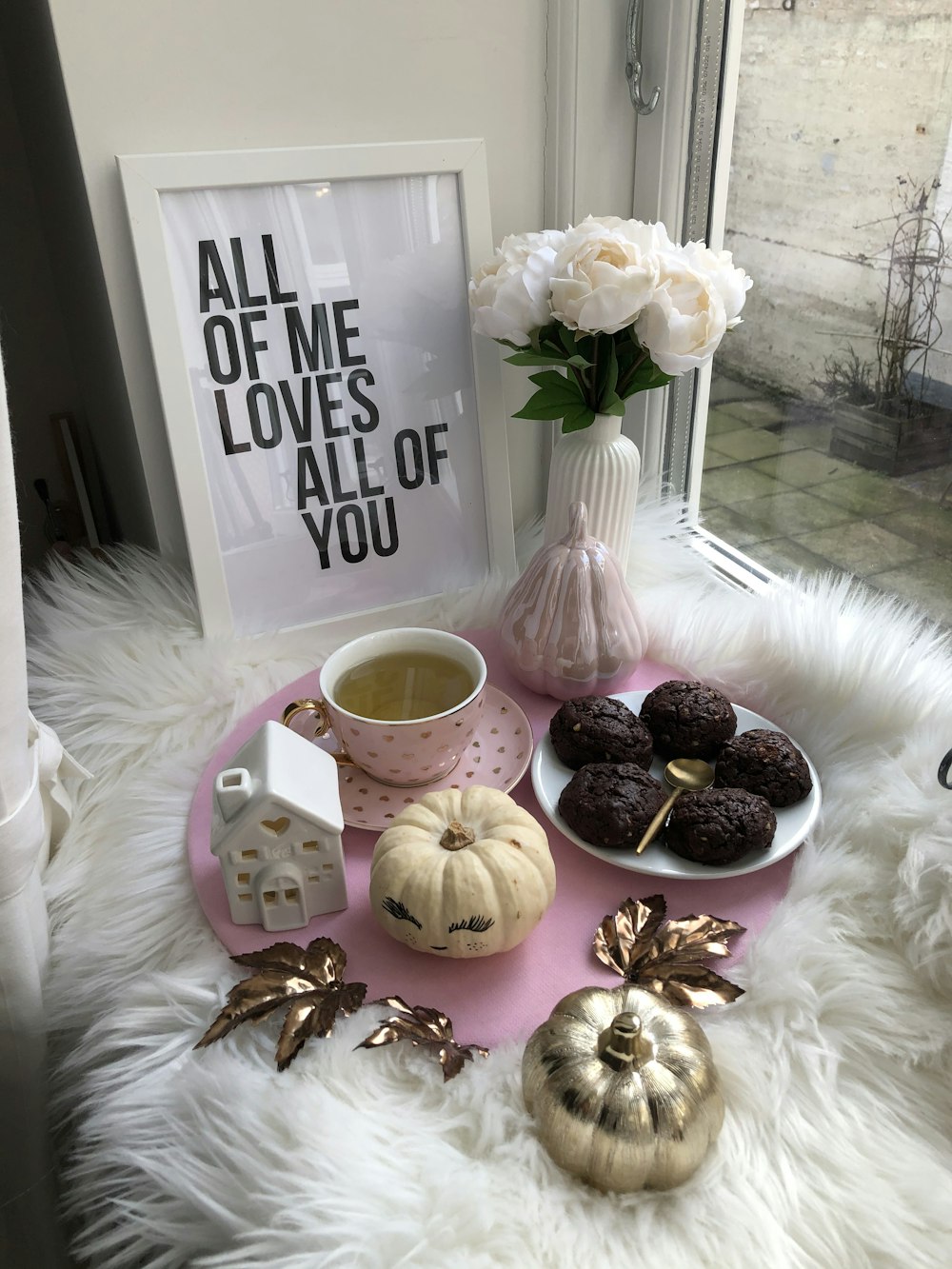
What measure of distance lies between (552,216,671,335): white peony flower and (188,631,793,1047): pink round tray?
0.40 metres

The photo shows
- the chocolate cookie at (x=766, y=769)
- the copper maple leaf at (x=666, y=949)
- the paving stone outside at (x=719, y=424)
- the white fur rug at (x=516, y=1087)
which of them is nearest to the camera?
the white fur rug at (x=516, y=1087)

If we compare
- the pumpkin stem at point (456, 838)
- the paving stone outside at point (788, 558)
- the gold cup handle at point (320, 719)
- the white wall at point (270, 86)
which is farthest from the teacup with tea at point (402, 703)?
the paving stone outside at point (788, 558)

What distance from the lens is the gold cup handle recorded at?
2.29 feet

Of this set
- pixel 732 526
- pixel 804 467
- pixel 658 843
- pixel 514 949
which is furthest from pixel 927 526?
pixel 514 949

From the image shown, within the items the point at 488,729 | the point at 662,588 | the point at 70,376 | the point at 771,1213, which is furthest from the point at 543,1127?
the point at 70,376

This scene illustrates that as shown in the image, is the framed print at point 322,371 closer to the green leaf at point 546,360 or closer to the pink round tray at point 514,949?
the green leaf at point 546,360

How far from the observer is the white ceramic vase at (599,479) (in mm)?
877

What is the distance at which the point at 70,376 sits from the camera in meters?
1.44

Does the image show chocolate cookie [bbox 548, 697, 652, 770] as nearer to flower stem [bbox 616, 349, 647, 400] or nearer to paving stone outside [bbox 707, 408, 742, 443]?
flower stem [bbox 616, 349, 647, 400]

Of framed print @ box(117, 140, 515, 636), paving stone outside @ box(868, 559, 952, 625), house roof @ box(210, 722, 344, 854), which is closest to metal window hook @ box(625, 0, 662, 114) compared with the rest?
framed print @ box(117, 140, 515, 636)

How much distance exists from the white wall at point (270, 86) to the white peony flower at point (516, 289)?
16 cm

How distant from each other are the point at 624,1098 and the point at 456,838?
0.59 feet

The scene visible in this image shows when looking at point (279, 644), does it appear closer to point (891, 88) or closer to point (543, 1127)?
point (543, 1127)

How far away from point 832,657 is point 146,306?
2.17 ft
